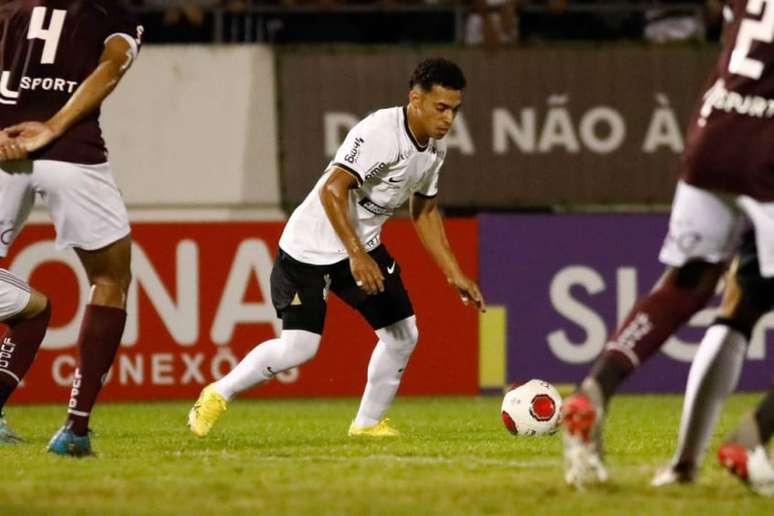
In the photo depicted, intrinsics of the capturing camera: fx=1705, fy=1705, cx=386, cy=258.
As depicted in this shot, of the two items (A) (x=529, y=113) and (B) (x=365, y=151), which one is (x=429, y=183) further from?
(A) (x=529, y=113)

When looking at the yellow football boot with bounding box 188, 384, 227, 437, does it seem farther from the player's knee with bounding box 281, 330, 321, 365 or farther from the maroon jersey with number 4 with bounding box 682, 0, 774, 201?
the maroon jersey with number 4 with bounding box 682, 0, 774, 201

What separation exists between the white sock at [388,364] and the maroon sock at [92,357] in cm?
176

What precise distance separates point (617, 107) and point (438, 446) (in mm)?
6298

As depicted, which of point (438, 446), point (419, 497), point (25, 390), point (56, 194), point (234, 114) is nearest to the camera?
point (419, 497)

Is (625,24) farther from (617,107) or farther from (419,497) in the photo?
(419,497)

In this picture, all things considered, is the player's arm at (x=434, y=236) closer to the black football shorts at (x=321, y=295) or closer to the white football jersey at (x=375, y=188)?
the white football jersey at (x=375, y=188)

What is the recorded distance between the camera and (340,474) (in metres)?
6.29

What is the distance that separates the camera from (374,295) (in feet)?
27.4

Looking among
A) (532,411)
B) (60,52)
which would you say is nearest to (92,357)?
(60,52)

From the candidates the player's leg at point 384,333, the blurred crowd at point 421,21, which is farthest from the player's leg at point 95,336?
the blurred crowd at point 421,21

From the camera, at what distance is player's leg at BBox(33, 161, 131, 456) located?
6949 mm

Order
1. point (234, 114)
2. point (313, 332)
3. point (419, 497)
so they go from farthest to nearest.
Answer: point (234, 114) → point (313, 332) → point (419, 497)

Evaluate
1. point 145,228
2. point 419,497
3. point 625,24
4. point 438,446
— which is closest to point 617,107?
point 625,24

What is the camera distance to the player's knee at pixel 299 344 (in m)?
8.26
